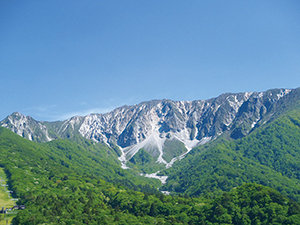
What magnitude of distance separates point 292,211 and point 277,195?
15609mm

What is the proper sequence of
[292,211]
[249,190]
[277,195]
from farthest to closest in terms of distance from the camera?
[249,190]
[277,195]
[292,211]

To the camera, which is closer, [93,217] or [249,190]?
[93,217]

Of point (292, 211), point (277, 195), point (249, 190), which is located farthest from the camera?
point (249, 190)

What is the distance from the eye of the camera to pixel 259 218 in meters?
162

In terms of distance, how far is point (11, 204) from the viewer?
191m

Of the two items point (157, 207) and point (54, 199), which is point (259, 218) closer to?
point (157, 207)

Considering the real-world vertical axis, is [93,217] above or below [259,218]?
above

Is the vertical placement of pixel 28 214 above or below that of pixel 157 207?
above

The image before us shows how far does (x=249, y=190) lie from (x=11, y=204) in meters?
155

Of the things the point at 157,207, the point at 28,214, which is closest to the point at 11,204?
the point at 28,214

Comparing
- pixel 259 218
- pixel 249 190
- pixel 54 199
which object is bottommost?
pixel 259 218

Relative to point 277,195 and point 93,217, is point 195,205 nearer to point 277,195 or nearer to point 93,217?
point 277,195

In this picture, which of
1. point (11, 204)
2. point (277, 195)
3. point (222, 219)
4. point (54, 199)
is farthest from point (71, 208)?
point (277, 195)

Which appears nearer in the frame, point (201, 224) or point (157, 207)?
point (201, 224)
